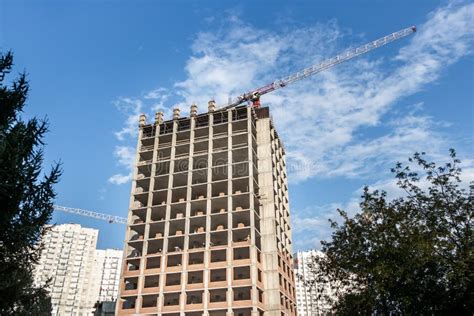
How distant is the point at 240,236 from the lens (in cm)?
6594

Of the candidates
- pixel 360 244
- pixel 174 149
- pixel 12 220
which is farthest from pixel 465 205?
pixel 174 149

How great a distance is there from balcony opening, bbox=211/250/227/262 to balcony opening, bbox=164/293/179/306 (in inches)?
300

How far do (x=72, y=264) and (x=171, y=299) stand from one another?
366 ft

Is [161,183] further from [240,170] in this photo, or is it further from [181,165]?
[240,170]

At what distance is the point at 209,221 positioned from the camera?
66.2 metres

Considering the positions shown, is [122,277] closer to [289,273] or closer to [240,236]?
[240,236]

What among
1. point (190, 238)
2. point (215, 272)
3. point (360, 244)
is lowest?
point (360, 244)

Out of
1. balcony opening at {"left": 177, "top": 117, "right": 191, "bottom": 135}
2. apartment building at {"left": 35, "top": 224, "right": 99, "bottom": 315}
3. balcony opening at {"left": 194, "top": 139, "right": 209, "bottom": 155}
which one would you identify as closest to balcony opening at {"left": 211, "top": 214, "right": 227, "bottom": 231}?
balcony opening at {"left": 194, "top": 139, "right": 209, "bottom": 155}

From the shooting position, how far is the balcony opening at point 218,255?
64.4 meters

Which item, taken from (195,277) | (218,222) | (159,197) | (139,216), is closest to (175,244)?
(195,277)

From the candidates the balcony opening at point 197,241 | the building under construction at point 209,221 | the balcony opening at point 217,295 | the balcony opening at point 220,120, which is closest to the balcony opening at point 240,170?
the building under construction at point 209,221

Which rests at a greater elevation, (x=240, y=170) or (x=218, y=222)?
(x=240, y=170)

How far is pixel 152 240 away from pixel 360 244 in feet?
142

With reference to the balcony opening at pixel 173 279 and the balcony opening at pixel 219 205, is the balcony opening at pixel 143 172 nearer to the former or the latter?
the balcony opening at pixel 219 205
